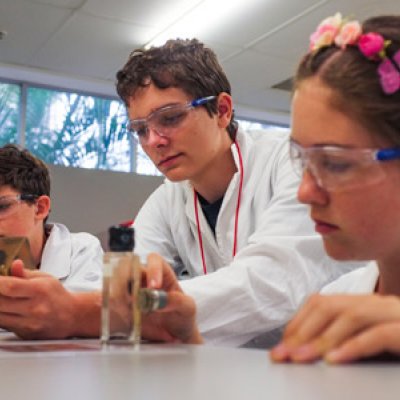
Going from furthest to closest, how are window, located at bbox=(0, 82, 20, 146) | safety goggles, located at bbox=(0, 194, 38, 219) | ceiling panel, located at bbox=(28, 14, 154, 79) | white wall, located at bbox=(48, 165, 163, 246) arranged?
1. window, located at bbox=(0, 82, 20, 146)
2. ceiling panel, located at bbox=(28, 14, 154, 79)
3. white wall, located at bbox=(48, 165, 163, 246)
4. safety goggles, located at bbox=(0, 194, 38, 219)

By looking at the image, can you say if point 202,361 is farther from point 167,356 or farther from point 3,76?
point 3,76

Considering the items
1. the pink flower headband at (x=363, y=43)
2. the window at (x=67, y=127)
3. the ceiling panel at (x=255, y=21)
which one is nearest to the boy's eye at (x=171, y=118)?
the pink flower headband at (x=363, y=43)

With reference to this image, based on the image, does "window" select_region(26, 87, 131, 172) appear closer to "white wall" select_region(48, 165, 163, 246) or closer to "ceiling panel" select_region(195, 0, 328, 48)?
"ceiling panel" select_region(195, 0, 328, 48)

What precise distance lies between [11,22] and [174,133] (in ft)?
10.5

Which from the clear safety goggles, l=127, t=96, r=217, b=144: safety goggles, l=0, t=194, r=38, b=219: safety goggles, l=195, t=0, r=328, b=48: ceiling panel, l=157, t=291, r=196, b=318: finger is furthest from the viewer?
l=195, t=0, r=328, b=48: ceiling panel

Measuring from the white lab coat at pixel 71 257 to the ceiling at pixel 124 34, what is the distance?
7.81 feet

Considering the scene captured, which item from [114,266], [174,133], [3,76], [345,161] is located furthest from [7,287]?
[3,76]

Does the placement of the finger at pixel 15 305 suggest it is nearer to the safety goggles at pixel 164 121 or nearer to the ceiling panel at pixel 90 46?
the safety goggles at pixel 164 121

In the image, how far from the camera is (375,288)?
3.22 feet

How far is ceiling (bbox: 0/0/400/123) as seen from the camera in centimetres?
406

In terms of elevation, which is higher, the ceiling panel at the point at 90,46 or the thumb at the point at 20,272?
the ceiling panel at the point at 90,46

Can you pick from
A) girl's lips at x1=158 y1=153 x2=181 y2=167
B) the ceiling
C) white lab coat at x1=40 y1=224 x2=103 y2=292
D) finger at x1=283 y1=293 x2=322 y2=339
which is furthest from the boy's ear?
the ceiling

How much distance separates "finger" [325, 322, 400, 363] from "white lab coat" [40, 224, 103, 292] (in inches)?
50.4

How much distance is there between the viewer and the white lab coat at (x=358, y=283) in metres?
0.99
